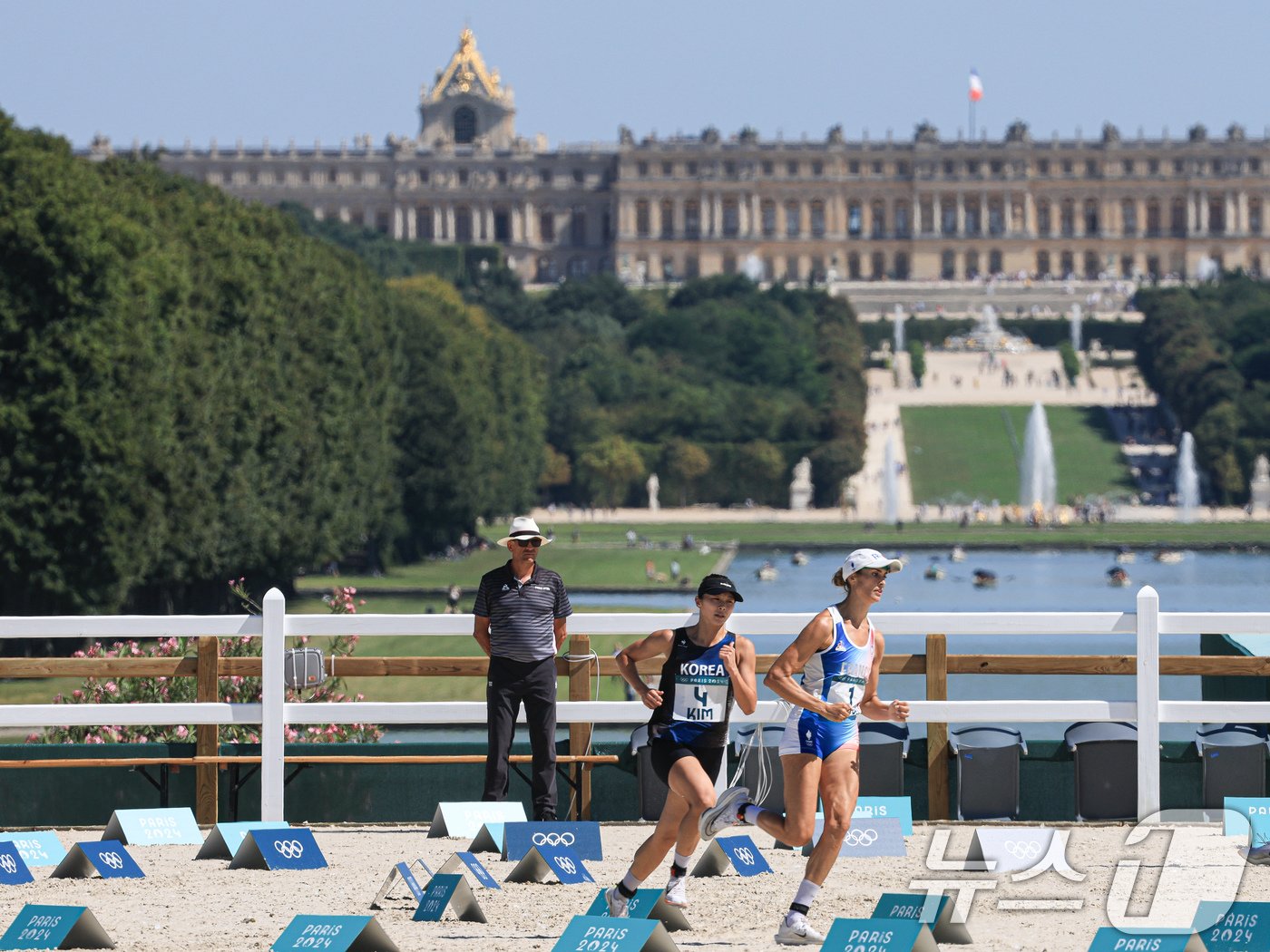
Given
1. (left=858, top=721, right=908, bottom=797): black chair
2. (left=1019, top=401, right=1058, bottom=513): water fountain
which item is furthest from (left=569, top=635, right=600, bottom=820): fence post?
(left=1019, top=401, right=1058, bottom=513): water fountain

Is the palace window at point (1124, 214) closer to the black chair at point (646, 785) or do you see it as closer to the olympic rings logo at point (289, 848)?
the black chair at point (646, 785)

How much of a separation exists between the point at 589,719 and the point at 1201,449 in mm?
70678

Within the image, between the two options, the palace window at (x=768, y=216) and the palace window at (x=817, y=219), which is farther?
the palace window at (x=768, y=216)

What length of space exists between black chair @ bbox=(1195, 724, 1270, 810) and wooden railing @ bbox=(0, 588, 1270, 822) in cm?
28

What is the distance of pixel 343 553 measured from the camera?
43.7m

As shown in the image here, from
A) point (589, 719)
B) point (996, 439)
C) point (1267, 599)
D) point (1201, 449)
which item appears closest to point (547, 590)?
point (589, 719)

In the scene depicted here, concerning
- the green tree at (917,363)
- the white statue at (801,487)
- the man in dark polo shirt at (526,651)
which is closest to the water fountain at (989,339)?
the green tree at (917,363)

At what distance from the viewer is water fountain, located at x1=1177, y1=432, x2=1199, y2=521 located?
76.4 meters

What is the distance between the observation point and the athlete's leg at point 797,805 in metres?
8.22

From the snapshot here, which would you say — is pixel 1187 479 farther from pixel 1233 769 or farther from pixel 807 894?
pixel 807 894

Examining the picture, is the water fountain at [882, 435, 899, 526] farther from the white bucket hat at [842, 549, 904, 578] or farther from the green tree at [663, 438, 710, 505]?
the white bucket hat at [842, 549, 904, 578]

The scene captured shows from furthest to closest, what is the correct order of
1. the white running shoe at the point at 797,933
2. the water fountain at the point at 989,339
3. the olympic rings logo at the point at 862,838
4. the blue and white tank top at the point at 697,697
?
1. the water fountain at the point at 989,339
2. the olympic rings logo at the point at 862,838
3. the blue and white tank top at the point at 697,697
4. the white running shoe at the point at 797,933

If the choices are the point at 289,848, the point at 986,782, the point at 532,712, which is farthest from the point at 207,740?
the point at 986,782

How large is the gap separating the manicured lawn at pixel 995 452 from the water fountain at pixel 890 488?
0.82m
